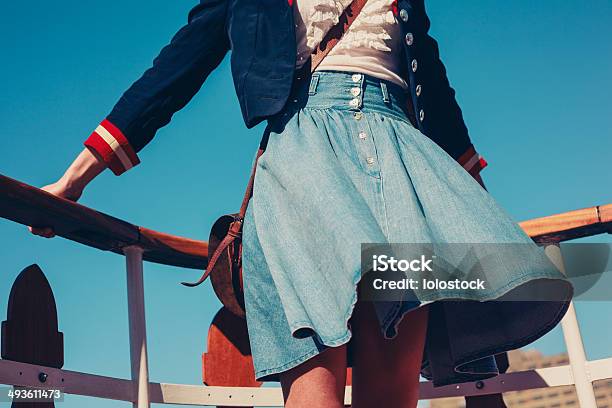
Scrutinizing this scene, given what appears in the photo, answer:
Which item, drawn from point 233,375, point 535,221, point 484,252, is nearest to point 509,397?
point 535,221

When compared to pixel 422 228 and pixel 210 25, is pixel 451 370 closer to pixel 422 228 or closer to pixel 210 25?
pixel 422 228

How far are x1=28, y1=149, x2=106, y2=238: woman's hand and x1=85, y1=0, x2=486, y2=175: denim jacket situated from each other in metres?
0.03

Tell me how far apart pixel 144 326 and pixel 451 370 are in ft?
2.89

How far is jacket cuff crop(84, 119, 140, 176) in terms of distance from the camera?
183 cm

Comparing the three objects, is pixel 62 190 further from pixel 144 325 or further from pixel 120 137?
pixel 144 325

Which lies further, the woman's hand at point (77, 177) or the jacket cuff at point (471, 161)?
the jacket cuff at point (471, 161)

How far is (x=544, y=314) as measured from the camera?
61.6 inches

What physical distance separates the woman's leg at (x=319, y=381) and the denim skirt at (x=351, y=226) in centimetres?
3

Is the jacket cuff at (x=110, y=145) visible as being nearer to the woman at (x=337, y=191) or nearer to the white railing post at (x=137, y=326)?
the woman at (x=337, y=191)

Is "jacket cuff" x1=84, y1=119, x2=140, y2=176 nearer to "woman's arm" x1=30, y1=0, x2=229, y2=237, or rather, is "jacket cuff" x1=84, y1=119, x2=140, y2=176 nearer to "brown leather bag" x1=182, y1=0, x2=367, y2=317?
"woman's arm" x1=30, y1=0, x2=229, y2=237

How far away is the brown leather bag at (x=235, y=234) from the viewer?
1.75m

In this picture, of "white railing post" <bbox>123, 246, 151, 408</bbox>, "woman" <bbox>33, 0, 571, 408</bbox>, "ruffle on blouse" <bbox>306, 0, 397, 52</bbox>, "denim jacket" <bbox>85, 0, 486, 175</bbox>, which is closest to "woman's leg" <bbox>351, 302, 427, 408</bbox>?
"woman" <bbox>33, 0, 571, 408</bbox>

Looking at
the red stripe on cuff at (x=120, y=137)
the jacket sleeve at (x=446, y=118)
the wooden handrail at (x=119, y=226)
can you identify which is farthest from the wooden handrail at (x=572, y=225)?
the red stripe on cuff at (x=120, y=137)

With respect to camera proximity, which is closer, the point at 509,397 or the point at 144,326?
the point at 144,326
